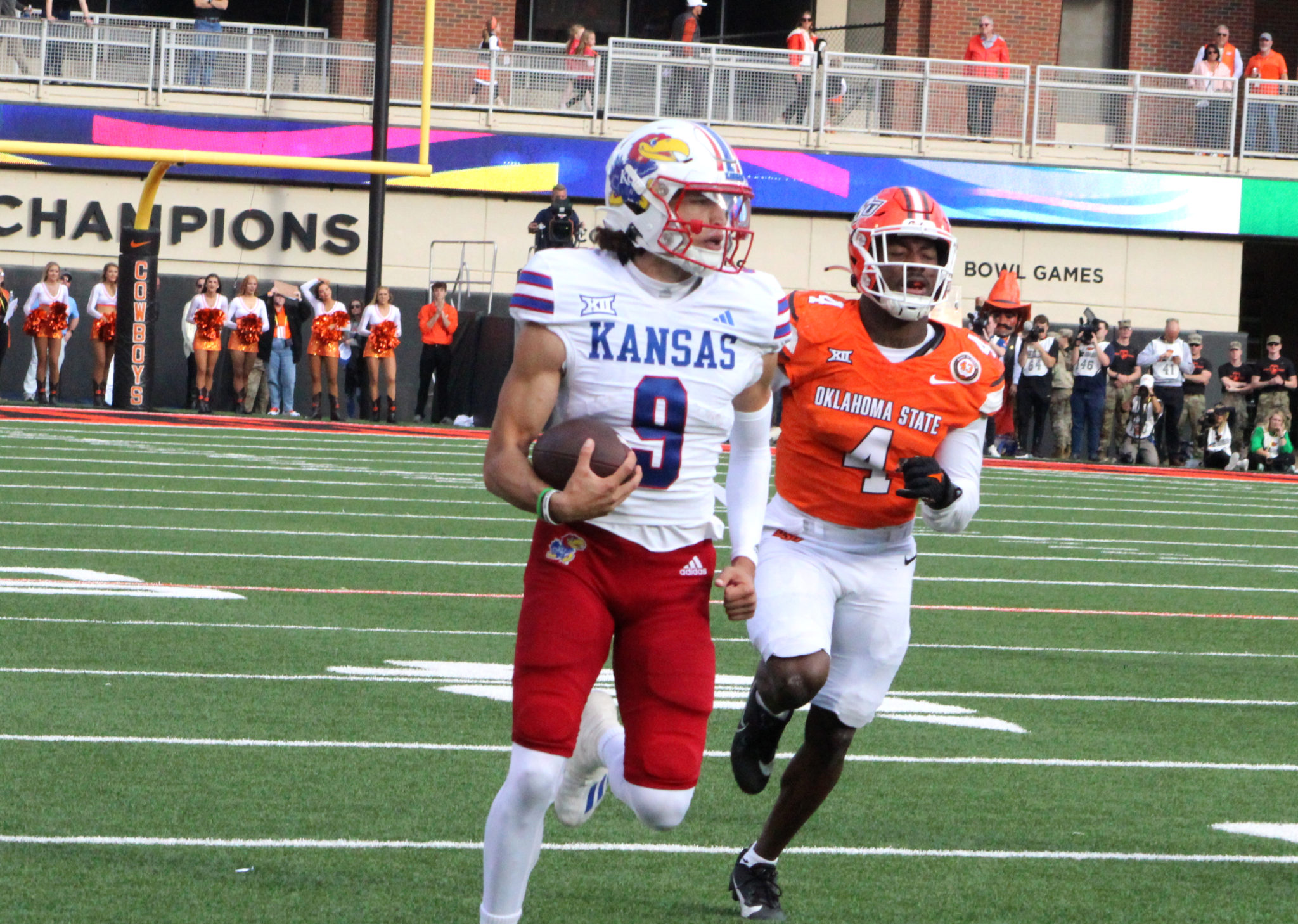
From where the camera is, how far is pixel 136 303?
21891 millimetres

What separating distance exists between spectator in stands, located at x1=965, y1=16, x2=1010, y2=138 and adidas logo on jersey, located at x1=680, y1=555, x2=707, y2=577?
913 inches

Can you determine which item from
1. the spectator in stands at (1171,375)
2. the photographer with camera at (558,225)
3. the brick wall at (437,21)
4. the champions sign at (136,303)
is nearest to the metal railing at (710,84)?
the photographer with camera at (558,225)

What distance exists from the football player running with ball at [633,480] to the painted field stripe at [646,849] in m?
1.04

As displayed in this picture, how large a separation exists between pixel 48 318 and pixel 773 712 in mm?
19252

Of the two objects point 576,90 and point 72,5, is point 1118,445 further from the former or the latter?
point 72,5

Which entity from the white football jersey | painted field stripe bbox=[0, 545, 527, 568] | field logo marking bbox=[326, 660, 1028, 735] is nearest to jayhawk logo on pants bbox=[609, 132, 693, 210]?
the white football jersey

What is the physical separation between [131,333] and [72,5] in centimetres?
904

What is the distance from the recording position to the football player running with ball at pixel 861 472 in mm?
5043

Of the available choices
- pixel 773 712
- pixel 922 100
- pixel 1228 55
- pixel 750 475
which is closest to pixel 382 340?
pixel 922 100

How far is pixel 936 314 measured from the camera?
21.7 feet

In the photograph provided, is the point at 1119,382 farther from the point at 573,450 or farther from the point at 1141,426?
the point at 573,450

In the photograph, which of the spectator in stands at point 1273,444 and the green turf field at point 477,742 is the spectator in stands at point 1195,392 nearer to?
the spectator in stands at point 1273,444

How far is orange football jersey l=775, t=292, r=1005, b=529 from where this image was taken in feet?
17.1

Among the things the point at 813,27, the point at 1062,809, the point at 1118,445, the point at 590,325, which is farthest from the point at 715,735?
the point at 813,27
